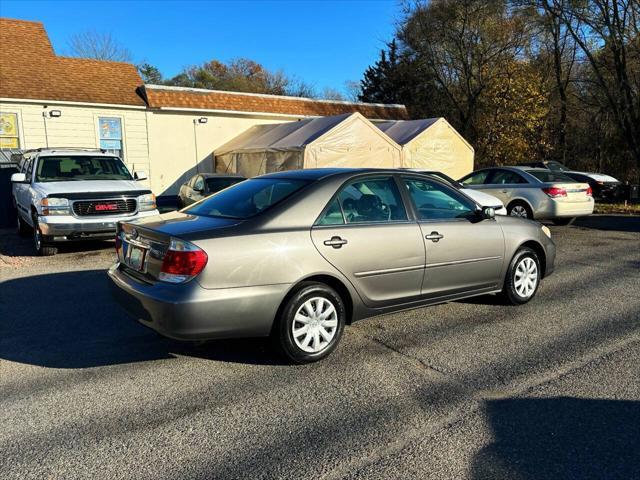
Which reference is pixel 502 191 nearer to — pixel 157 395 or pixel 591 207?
pixel 591 207

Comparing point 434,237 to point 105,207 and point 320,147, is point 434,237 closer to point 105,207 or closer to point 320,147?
point 105,207

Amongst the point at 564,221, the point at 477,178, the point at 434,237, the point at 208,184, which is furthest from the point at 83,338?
the point at 564,221

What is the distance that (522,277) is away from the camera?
5.73m

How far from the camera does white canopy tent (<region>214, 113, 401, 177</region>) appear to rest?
14.9m

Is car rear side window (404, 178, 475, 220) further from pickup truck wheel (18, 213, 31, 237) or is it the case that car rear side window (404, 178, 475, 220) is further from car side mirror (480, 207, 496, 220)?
pickup truck wheel (18, 213, 31, 237)

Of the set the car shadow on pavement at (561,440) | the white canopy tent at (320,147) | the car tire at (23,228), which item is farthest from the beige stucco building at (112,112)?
the car shadow on pavement at (561,440)

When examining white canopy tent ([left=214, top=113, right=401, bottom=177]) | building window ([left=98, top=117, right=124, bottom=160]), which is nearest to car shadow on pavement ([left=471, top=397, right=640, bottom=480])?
white canopy tent ([left=214, top=113, right=401, bottom=177])

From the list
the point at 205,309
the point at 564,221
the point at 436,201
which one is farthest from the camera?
the point at 564,221

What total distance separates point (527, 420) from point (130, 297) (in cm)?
302

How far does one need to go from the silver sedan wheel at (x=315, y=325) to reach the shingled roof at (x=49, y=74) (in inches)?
620

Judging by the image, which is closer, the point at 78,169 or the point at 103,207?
the point at 103,207

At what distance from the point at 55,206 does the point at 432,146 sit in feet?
42.5

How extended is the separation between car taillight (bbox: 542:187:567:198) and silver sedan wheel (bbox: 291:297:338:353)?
884 centimetres

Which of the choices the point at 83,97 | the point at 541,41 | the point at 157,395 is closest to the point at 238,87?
the point at 541,41
